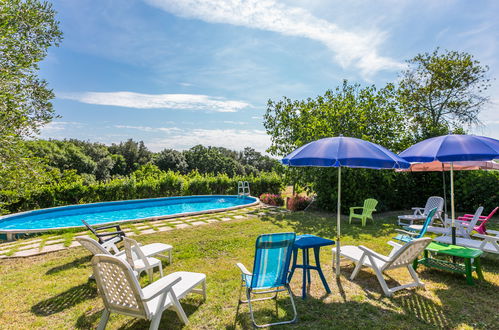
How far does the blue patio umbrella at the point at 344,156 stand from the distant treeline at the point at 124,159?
2765 cm

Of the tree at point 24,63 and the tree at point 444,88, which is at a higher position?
the tree at point 444,88

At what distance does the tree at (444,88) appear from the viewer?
56.0 ft

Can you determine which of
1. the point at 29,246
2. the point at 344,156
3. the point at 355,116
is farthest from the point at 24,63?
the point at 355,116

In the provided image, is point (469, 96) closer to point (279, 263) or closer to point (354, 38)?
point (354, 38)

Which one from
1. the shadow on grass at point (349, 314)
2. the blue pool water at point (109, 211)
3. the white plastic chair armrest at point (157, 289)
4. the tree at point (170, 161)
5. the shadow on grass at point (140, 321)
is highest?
the tree at point (170, 161)

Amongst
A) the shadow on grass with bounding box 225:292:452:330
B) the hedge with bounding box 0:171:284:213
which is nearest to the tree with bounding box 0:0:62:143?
the hedge with bounding box 0:171:284:213

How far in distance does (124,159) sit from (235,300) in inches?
1719

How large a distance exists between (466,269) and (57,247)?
26.3 feet

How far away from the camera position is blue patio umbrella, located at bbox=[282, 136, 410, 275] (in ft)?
11.3

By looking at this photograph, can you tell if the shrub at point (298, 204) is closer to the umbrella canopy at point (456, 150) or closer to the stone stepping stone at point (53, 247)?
the umbrella canopy at point (456, 150)

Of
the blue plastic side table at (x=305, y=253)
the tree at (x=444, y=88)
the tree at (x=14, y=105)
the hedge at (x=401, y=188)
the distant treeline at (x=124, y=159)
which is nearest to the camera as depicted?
the blue plastic side table at (x=305, y=253)

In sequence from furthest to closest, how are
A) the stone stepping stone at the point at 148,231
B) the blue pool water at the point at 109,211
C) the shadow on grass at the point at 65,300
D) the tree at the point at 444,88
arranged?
the tree at the point at 444,88 < the blue pool water at the point at 109,211 < the stone stepping stone at the point at 148,231 < the shadow on grass at the point at 65,300

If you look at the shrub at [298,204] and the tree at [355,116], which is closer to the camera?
the tree at [355,116]

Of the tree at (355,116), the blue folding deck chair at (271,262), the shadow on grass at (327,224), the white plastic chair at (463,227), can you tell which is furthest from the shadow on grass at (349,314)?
the tree at (355,116)
